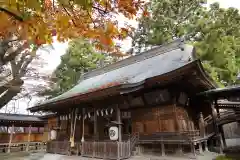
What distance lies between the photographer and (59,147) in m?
13.7

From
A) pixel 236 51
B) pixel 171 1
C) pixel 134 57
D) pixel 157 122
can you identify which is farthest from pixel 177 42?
pixel 171 1

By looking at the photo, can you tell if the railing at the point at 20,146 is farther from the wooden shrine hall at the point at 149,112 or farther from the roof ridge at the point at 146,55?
the wooden shrine hall at the point at 149,112

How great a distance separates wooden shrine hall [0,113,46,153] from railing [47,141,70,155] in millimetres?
9023

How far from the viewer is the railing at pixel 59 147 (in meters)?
13.1

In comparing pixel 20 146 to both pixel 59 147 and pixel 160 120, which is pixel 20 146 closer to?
pixel 59 147

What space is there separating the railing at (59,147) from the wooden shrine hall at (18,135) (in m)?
9.02

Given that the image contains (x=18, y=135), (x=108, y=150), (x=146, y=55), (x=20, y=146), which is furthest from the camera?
(x=18, y=135)

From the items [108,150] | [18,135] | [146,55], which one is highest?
[146,55]

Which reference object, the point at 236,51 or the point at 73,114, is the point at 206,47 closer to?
the point at 236,51

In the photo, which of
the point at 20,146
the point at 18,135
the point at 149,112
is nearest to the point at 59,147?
the point at 149,112

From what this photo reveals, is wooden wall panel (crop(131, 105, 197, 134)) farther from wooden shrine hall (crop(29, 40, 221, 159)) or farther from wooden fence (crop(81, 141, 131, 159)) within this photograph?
wooden fence (crop(81, 141, 131, 159))

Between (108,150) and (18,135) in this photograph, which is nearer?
(108,150)

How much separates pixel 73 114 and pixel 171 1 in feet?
72.9

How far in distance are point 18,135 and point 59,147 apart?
12583 millimetres
